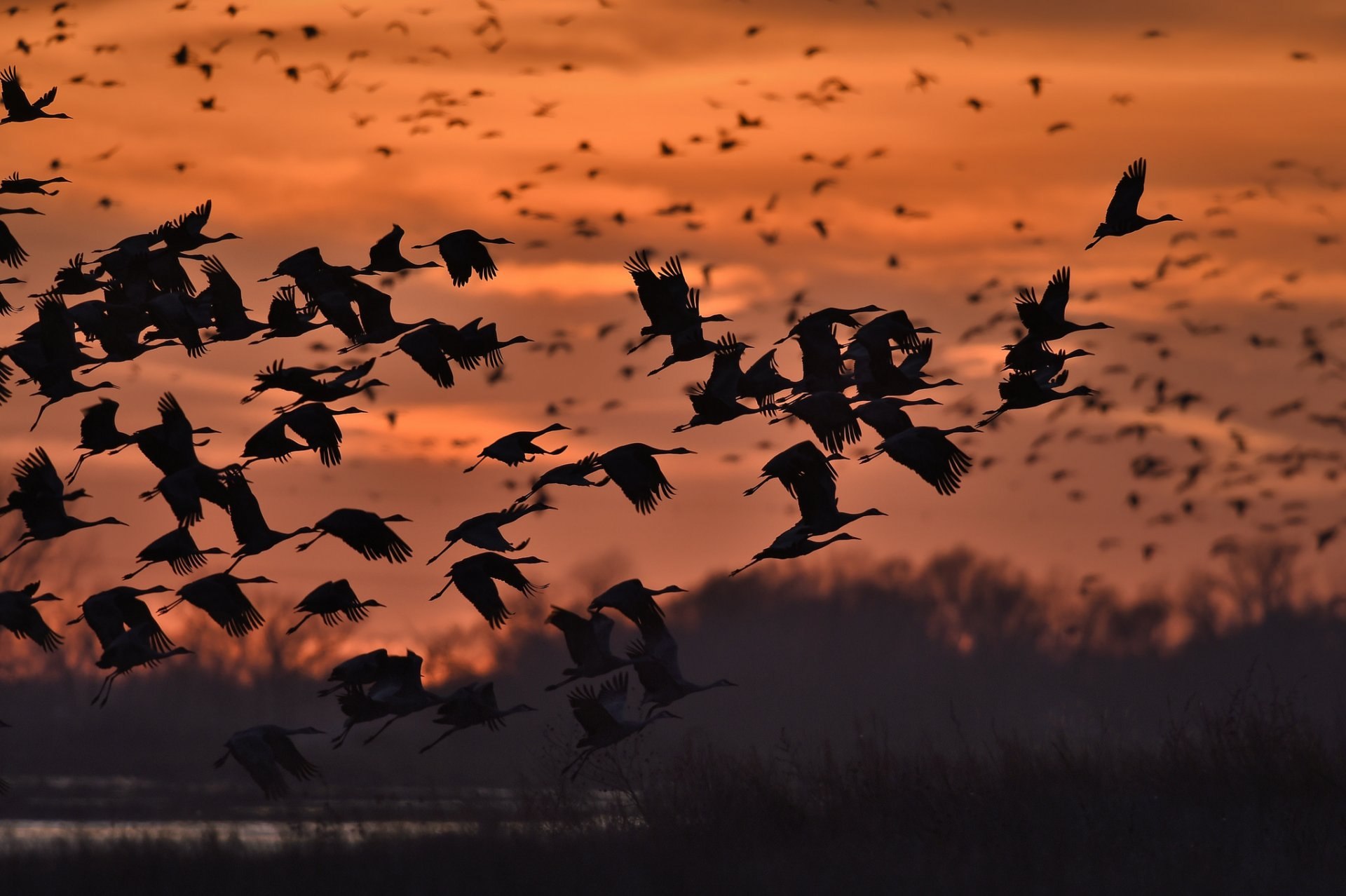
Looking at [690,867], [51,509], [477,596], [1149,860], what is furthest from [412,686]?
[1149,860]

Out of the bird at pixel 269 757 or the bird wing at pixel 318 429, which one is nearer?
the bird at pixel 269 757

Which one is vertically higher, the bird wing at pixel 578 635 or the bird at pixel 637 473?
the bird at pixel 637 473

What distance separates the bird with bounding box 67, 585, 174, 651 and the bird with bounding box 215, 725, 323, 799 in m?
1.63

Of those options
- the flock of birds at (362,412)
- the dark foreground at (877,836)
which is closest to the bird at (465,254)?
the flock of birds at (362,412)

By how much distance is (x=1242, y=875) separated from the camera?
18.1m

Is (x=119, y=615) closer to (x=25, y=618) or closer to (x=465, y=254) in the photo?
(x=25, y=618)

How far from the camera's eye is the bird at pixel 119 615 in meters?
14.0

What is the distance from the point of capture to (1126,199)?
537 inches

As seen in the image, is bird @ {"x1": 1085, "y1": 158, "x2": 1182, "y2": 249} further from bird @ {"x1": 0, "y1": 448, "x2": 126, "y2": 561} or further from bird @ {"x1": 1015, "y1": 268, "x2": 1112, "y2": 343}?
bird @ {"x1": 0, "y1": 448, "x2": 126, "y2": 561}

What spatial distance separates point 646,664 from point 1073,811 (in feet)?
33.2

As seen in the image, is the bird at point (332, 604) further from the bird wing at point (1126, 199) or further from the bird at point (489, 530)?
the bird wing at point (1126, 199)

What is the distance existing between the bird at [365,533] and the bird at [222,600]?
0.74 meters

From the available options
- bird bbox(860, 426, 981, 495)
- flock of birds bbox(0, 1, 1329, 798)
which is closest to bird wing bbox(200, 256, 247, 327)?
flock of birds bbox(0, 1, 1329, 798)

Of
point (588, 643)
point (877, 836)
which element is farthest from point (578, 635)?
point (877, 836)
